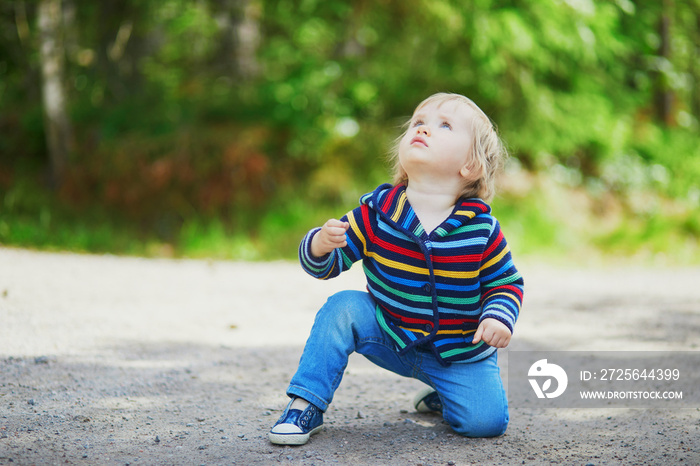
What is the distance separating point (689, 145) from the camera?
28.8 ft

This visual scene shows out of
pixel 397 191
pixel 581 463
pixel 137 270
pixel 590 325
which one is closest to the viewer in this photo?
pixel 581 463

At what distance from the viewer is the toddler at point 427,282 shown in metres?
2.19

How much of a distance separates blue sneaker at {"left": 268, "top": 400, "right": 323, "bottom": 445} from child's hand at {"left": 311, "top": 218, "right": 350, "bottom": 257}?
540 mm

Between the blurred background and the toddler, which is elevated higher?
the blurred background

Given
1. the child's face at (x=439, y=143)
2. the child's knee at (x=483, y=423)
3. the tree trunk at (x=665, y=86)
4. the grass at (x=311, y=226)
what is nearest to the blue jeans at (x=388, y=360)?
the child's knee at (x=483, y=423)

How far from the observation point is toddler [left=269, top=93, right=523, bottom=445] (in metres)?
2.19

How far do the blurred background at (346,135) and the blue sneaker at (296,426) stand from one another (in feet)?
13.7

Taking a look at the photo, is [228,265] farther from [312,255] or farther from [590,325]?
[312,255]

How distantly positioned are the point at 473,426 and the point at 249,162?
5638 millimetres

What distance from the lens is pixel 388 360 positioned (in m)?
2.34

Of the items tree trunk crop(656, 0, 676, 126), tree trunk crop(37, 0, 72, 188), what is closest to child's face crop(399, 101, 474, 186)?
tree trunk crop(37, 0, 72, 188)

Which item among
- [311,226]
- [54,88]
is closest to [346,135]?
[311,226]

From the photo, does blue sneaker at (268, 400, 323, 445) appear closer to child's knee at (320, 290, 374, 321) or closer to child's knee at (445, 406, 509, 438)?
child's knee at (320, 290, 374, 321)

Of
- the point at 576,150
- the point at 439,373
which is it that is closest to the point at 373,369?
the point at 439,373
